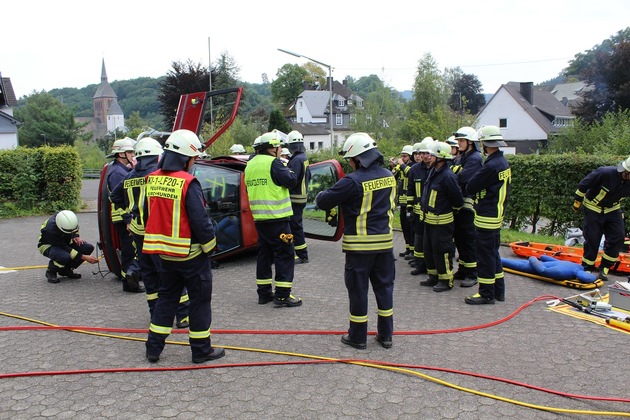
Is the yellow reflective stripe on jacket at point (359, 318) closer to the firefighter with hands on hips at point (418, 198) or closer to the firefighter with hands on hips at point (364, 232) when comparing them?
the firefighter with hands on hips at point (364, 232)

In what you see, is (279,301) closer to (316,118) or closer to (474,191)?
(474,191)

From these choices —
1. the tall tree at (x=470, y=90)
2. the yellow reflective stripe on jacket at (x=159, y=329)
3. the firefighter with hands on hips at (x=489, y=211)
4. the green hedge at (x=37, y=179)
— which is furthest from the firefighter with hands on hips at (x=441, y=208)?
the tall tree at (x=470, y=90)

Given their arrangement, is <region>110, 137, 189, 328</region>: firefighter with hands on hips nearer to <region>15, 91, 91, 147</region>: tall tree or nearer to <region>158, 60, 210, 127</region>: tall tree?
<region>158, 60, 210, 127</region>: tall tree

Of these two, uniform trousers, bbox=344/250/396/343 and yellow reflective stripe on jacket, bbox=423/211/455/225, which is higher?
yellow reflective stripe on jacket, bbox=423/211/455/225

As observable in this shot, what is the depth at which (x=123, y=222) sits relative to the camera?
24.0 feet

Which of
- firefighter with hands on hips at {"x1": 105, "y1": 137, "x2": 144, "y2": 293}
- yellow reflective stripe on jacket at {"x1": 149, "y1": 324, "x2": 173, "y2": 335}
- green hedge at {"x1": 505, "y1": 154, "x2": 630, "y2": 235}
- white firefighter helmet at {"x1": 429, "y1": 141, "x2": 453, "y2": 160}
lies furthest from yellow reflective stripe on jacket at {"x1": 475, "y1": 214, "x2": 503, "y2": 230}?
green hedge at {"x1": 505, "y1": 154, "x2": 630, "y2": 235}

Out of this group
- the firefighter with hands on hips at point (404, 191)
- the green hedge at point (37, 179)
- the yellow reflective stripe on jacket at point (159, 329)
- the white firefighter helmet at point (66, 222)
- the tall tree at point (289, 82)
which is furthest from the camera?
the tall tree at point (289, 82)

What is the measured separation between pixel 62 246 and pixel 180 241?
4.31 metres

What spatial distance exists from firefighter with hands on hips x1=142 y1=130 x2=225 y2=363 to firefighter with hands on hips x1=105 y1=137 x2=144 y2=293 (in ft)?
8.01

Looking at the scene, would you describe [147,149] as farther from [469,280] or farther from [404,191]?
[404,191]

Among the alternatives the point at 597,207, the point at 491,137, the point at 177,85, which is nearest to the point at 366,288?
the point at 491,137

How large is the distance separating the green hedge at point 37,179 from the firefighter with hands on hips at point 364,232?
13.0 metres

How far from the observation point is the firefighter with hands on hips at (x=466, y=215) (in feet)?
24.5

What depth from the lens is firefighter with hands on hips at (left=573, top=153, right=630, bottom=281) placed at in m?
7.46
